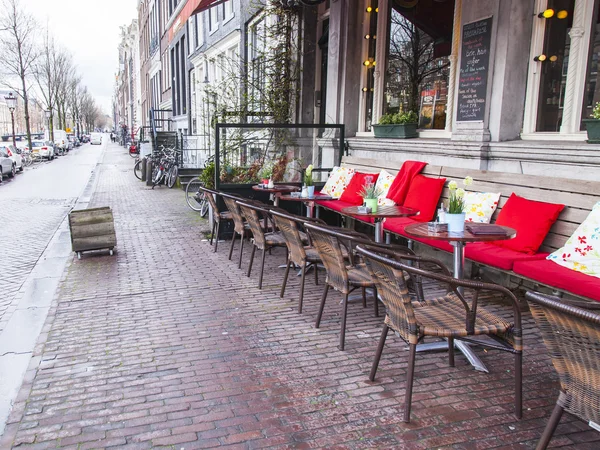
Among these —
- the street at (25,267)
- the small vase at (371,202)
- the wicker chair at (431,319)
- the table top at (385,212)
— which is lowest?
the street at (25,267)

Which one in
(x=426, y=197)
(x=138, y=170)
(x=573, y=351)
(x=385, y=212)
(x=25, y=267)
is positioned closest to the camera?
(x=573, y=351)

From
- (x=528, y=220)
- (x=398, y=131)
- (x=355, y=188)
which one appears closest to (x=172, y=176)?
(x=355, y=188)

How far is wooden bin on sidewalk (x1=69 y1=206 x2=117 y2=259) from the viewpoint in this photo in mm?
7504

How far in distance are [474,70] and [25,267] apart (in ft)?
21.3

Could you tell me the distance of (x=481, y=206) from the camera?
5922mm

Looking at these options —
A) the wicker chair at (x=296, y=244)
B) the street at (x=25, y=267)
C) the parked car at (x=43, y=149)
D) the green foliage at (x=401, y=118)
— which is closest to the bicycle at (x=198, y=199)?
the street at (x=25, y=267)

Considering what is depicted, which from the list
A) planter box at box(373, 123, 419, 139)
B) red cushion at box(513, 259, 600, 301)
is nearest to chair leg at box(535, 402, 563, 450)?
red cushion at box(513, 259, 600, 301)

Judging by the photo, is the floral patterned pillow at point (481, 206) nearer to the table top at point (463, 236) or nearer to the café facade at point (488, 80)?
the café facade at point (488, 80)

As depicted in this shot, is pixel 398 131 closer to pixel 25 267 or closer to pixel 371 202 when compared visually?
pixel 371 202

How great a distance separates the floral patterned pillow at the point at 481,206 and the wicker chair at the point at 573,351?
139 inches

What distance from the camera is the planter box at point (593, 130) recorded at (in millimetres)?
5037

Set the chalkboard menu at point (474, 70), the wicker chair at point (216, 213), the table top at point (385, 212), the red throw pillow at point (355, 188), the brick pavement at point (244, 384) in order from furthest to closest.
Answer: the red throw pillow at point (355, 188), the wicker chair at point (216, 213), the chalkboard menu at point (474, 70), the table top at point (385, 212), the brick pavement at point (244, 384)

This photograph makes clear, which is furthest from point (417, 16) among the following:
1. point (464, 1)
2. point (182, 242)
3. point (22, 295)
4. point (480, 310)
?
point (22, 295)

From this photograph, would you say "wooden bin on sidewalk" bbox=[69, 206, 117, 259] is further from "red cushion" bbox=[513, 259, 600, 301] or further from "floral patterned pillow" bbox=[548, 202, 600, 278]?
"floral patterned pillow" bbox=[548, 202, 600, 278]
